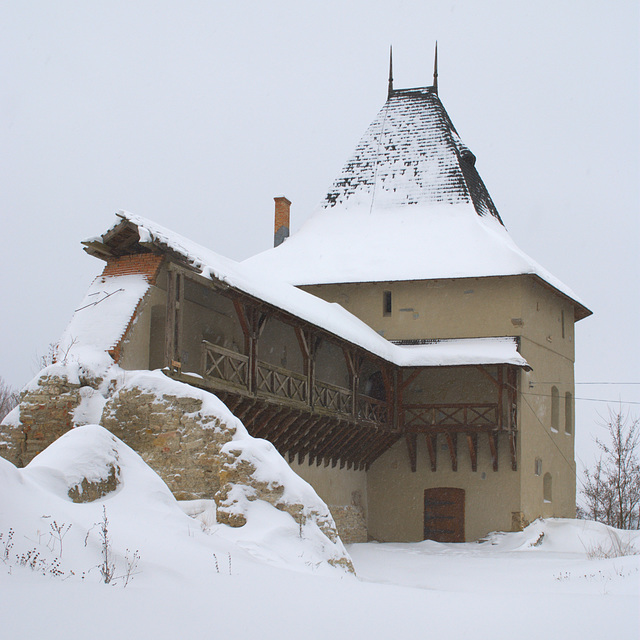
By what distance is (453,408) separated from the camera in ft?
75.8

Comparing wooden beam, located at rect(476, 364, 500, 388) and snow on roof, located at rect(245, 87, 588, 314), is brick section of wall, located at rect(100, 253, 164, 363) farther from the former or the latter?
wooden beam, located at rect(476, 364, 500, 388)

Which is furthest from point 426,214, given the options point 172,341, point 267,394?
point 172,341

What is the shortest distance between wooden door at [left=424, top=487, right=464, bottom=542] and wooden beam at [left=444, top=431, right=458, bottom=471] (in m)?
0.62

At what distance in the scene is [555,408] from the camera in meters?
25.5

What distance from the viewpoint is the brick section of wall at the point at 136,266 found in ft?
48.5

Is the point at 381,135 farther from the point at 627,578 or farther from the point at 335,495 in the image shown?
Result: the point at 627,578

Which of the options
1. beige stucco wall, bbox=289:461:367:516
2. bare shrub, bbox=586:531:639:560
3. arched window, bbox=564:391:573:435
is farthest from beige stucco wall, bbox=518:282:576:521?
beige stucco wall, bbox=289:461:367:516

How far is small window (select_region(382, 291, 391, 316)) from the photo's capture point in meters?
23.9

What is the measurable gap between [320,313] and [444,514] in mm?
7464

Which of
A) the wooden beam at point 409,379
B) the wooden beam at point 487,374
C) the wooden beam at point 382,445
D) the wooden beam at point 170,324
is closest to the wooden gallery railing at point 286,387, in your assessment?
the wooden beam at point 170,324

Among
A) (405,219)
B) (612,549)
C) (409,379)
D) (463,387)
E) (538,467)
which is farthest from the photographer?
(405,219)

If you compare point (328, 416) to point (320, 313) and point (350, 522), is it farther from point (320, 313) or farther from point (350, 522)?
point (350, 522)

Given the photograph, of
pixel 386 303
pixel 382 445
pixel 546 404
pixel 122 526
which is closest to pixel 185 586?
pixel 122 526

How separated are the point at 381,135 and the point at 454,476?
35.7ft
